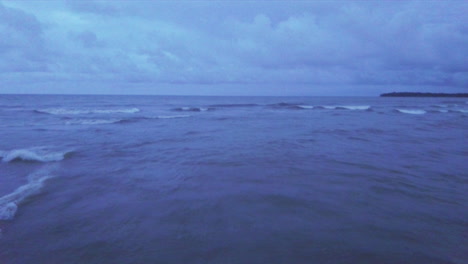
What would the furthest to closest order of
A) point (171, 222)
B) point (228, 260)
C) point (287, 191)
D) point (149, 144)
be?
point (149, 144) < point (287, 191) < point (171, 222) < point (228, 260)

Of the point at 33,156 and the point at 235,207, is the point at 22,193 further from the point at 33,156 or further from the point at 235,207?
the point at 235,207

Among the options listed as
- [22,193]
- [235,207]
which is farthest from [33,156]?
[235,207]

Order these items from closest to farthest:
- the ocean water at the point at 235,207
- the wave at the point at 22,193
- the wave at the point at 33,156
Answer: the ocean water at the point at 235,207, the wave at the point at 22,193, the wave at the point at 33,156

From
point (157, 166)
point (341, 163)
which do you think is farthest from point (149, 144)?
point (341, 163)

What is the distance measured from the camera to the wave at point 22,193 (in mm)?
5253

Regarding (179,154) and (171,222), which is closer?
(171,222)

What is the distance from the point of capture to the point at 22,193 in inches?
247

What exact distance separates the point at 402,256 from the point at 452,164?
6536 mm

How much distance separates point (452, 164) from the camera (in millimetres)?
8805

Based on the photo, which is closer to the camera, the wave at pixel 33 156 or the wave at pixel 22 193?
the wave at pixel 22 193

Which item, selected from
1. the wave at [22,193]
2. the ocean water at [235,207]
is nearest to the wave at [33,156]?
the ocean water at [235,207]

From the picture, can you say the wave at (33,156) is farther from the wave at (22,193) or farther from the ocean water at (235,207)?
the wave at (22,193)

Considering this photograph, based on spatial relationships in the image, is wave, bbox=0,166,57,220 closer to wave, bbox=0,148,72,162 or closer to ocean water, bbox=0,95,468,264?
ocean water, bbox=0,95,468,264

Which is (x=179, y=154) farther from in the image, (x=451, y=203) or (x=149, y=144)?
(x=451, y=203)
